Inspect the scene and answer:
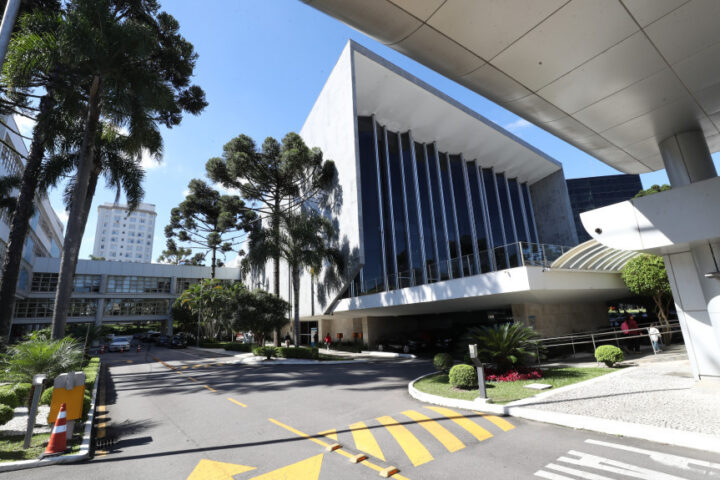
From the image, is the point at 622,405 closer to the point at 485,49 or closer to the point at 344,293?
the point at 485,49

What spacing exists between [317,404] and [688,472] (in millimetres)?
7311

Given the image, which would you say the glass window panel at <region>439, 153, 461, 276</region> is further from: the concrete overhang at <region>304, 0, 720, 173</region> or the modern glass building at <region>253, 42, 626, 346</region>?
the concrete overhang at <region>304, 0, 720, 173</region>

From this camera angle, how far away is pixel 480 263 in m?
16.0

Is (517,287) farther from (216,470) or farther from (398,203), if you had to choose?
(398,203)

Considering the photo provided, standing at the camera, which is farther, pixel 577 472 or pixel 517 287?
pixel 517 287

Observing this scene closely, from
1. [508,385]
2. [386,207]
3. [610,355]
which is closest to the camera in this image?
[508,385]

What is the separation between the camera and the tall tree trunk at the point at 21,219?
42.7 feet

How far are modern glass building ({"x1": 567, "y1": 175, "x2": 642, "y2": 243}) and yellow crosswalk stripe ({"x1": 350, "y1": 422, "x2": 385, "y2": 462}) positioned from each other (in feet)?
300

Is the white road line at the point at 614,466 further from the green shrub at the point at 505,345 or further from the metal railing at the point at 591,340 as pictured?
the metal railing at the point at 591,340

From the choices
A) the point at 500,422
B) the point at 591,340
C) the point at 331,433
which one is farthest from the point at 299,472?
the point at 591,340

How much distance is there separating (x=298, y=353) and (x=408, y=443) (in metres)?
17.2

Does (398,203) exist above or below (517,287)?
above

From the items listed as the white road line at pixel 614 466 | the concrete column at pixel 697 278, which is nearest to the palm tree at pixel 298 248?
the concrete column at pixel 697 278

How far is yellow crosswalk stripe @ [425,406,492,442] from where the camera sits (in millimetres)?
5809
